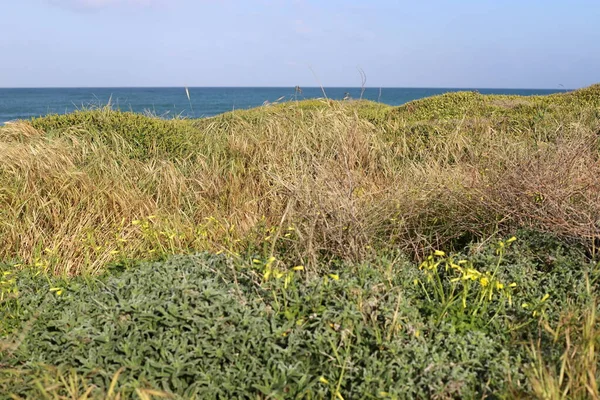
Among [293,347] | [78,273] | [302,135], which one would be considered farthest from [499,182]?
[78,273]

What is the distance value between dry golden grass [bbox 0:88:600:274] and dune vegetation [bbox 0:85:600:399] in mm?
28

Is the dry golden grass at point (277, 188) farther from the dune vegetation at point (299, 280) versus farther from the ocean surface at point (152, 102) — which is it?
the ocean surface at point (152, 102)

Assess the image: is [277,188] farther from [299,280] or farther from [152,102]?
[152,102]

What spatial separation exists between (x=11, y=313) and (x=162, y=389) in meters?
1.54

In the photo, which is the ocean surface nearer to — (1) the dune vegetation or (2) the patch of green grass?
(1) the dune vegetation

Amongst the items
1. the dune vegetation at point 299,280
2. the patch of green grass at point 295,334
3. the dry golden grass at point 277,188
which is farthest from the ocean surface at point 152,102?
the patch of green grass at point 295,334

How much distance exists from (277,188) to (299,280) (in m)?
1.55

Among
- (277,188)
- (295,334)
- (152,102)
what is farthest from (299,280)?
(152,102)

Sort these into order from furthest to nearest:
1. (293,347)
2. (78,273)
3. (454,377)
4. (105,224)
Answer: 1. (105,224)
2. (78,273)
3. (293,347)
4. (454,377)

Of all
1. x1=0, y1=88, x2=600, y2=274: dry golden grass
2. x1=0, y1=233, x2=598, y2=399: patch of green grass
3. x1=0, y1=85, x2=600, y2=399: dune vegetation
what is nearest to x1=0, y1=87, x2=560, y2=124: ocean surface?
x1=0, y1=88, x2=600, y2=274: dry golden grass

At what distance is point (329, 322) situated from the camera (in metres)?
2.87

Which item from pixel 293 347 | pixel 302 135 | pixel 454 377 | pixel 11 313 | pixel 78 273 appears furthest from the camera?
pixel 302 135

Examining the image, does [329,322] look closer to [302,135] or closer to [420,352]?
[420,352]

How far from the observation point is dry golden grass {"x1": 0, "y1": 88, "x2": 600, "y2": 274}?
12.8 feet
